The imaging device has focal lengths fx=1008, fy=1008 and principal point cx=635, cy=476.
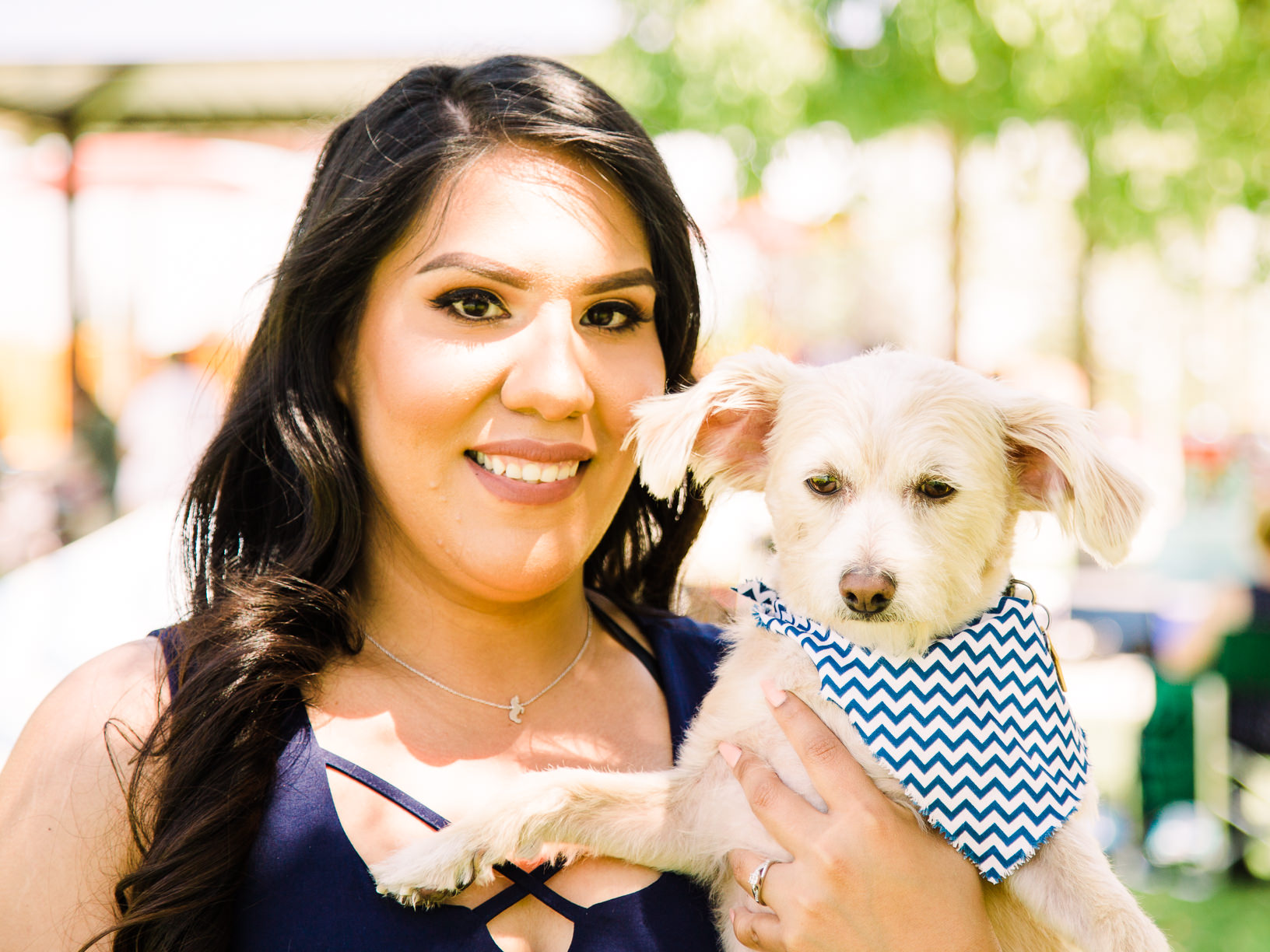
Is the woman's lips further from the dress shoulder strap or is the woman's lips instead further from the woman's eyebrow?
the dress shoulder strap

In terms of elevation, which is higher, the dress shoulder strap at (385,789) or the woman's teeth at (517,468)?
the woman's teeth at (517,468)

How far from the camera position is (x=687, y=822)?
218 cm

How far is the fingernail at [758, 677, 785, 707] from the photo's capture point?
2188 mm

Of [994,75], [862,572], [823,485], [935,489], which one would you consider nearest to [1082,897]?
[862,572]

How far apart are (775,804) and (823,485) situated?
716mm

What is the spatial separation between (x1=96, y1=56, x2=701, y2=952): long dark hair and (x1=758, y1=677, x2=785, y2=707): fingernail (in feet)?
3.02

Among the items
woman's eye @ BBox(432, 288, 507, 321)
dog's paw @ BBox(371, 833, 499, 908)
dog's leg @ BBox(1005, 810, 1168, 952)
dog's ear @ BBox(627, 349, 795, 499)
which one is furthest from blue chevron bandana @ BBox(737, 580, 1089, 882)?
woman's eye @ BBox(432, 288, 507, 321)

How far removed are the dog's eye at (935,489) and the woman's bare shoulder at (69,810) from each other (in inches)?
65.7

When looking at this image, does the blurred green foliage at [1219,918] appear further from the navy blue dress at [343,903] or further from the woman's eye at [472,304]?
the woman's eye at [472,304]

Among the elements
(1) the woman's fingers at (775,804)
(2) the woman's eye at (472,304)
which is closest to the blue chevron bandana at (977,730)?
(1) the woman's fingers at (775,804)

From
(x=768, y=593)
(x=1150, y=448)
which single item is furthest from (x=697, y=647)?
(x=1150, y=448)

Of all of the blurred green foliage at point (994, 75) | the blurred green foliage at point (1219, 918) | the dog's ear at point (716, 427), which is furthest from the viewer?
the blurred green foliage at point (994, 75)

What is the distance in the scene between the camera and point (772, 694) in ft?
7.26

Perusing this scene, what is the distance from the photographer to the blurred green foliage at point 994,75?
21.9 feet
